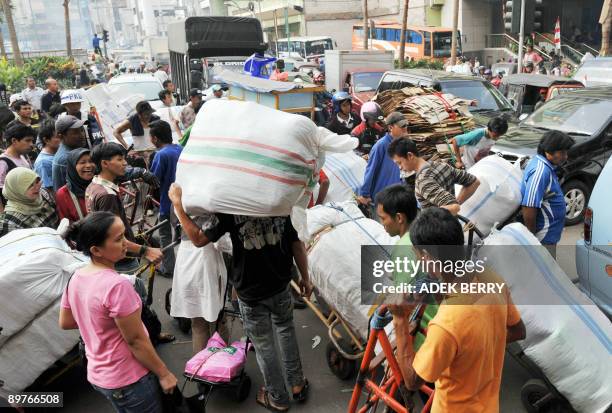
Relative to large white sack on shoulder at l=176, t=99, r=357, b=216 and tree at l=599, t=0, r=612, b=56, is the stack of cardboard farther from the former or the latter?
tree at l=599, t=0, r=612, b=56

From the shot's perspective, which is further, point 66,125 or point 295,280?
point 66,125

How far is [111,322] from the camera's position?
2.31 meters

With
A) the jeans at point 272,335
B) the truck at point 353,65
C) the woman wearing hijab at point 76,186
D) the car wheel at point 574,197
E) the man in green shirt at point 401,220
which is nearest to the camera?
the man in green shirt at point 401,220

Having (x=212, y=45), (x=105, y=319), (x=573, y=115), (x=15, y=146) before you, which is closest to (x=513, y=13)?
(x=573, y=115)

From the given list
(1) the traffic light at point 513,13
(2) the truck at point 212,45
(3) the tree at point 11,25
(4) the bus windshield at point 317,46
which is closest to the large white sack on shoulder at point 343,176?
(1) the traffic light at point 513,13

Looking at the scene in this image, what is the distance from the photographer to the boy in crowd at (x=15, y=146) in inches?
189

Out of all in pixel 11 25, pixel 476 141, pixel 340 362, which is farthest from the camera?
pixel 11 25

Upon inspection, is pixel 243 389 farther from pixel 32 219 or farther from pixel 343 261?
pixel 32 219

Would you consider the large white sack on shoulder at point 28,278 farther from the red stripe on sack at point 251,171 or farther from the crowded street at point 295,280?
the red stripe on sack at point 251,171

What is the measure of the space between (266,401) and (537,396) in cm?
170

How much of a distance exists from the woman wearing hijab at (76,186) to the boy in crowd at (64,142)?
536 mm

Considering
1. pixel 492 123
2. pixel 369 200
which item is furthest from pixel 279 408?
pixel 492 123

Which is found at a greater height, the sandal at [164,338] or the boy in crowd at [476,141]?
the boy in crowd at [476,141]

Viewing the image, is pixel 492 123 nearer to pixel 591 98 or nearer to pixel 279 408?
pixel 591 98
